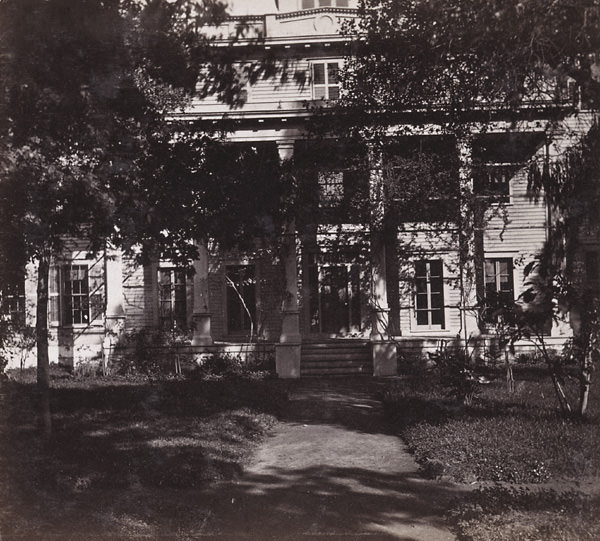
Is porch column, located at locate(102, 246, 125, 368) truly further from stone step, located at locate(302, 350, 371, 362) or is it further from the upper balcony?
the upper balcony

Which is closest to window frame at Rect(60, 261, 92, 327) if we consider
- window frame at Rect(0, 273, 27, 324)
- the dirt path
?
the dirt path

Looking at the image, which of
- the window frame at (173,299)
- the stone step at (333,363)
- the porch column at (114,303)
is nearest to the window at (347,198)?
the stone step at (333,363)

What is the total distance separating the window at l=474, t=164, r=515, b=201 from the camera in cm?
1280

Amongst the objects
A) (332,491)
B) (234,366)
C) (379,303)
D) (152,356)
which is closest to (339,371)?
(379,303)

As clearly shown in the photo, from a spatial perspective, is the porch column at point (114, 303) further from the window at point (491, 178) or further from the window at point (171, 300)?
the window at point (491, 178)

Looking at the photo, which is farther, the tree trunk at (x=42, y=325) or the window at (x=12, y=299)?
the tree trunk at (x=42, y=325)

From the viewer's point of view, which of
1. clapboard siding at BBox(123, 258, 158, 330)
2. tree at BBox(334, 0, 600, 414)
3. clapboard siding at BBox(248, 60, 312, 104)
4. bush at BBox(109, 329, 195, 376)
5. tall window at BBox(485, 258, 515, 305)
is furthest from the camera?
tall window at BBox(485, 258, 515, 305)

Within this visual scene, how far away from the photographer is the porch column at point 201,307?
1716cm

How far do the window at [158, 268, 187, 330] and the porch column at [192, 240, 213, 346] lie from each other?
1.51 metres

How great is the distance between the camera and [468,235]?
47.9 ft

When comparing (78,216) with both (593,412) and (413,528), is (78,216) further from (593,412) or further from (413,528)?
(593,412)

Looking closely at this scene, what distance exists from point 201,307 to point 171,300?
85.1 inches

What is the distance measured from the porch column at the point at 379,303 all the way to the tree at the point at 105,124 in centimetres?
655

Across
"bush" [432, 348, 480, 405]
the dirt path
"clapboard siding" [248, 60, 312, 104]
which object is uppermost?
"clapboard siding" [248, 60, 312, 104]
